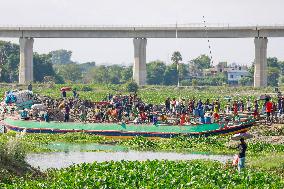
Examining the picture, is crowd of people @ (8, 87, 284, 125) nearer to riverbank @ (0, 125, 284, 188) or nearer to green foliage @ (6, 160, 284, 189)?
riverbank @ (0, 125, 284, 188)

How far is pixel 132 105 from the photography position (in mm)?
52406

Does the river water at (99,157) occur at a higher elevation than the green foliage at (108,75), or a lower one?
lower

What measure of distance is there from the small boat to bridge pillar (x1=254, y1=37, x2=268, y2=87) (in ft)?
188

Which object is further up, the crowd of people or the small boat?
the crowd of people

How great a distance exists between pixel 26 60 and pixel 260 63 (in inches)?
1380

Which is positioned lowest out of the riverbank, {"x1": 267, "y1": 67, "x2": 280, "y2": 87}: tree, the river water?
the river water

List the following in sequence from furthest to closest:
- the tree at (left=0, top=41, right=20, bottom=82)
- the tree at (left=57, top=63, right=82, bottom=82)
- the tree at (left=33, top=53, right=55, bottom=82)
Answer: the tree at (left=57, top=63, right=82, bottom=82), the tree at (left=0, top=41, right=20, bottom=82), the tree at (left=33, top=53, right=55, bottom=82)

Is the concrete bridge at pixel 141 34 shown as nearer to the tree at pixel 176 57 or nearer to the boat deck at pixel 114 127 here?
the tree at pixel 176 57

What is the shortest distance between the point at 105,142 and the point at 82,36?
6475 centimetres

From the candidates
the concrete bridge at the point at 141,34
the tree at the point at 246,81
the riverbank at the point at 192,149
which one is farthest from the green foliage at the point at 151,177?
the tree at the point at 246,81

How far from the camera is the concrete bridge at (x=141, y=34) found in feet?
324

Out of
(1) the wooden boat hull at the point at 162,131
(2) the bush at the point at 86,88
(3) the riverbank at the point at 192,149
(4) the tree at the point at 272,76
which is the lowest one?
(3) the riverbank at the point at 192,149

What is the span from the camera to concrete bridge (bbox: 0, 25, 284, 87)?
98.6 m

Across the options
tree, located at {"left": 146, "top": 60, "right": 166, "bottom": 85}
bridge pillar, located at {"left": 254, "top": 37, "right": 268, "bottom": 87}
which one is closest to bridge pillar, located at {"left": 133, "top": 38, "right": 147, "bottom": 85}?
bridge pillar, located at {"left": 254, "top": 37, "right": 268, "bottom": 87}
